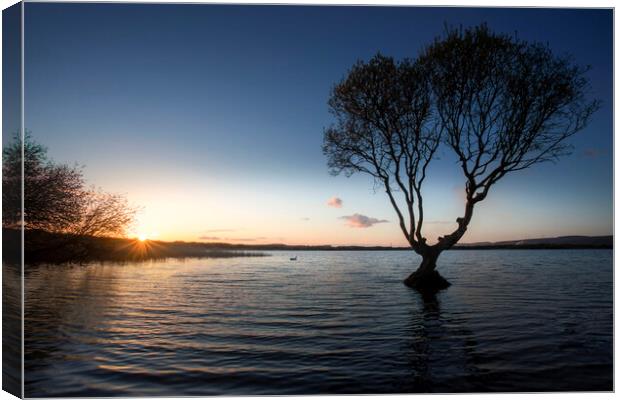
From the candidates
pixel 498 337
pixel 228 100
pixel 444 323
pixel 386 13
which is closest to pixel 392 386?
pixel 498 337

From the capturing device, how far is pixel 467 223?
1694 centimetres

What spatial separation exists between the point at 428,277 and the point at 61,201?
47.6 ft

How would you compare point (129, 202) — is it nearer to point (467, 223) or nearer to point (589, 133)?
point (467, 223)

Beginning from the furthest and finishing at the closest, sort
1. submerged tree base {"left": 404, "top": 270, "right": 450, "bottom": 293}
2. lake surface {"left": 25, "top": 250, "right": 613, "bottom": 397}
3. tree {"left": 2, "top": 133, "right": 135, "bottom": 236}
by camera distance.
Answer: tree {"left": 2, "top": 133, "right": 135, "bottom": 236} < submerged tree base {"left": 404, "top": 270, "right": 450, "bottom": 293} < lake surface {"left": 25, "top": 250, "right": 613, "bottom": 397}

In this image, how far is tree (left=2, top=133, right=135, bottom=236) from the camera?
19.2 metres

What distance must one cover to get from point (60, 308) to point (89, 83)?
7099 millimetres

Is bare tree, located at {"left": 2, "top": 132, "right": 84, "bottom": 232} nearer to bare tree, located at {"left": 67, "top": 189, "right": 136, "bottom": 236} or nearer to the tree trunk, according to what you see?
bare tree, located at {"left": 67, "top": 189, "right": 136, "bottom": 236}

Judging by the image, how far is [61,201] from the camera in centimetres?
2047

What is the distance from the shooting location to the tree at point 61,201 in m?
19.2

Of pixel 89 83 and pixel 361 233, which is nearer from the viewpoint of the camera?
pixel 89 83

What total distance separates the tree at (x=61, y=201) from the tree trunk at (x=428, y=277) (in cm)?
1341

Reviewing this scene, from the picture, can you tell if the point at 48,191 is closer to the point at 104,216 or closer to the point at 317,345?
the point at 104,216

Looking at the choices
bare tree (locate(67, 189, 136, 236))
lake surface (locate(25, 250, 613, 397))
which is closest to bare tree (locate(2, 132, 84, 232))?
bare tree (locate(67, 189, 136, 236))

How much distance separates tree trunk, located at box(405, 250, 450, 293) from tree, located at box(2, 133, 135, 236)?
13406 millimetres
